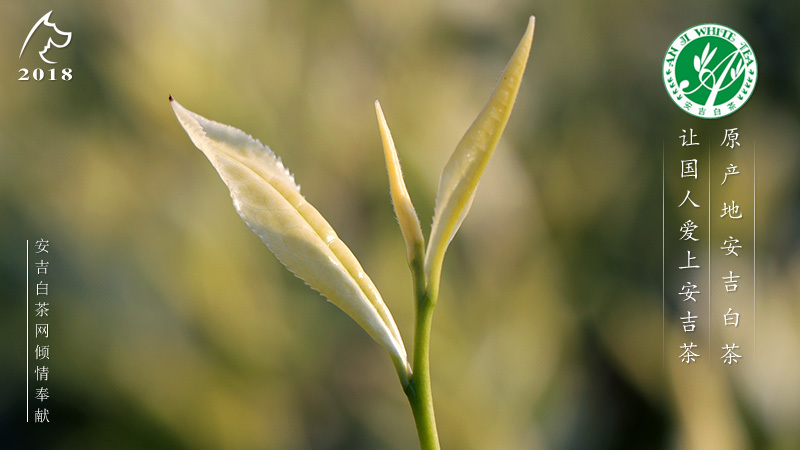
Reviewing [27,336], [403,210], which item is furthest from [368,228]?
[403,210]

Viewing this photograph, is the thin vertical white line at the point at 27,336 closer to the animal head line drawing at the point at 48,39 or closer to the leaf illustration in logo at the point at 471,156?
the animal head line drawing at the point at 48,39

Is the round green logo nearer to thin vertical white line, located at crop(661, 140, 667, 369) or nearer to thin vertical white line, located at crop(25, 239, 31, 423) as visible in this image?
thin vertical white line, located at crop(661, 140, 667, 369)

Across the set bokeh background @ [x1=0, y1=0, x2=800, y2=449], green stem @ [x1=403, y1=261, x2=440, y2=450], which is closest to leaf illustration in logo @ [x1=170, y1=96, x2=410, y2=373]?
green stem @ [x1=403, y1=261, x2=440, y2=450]

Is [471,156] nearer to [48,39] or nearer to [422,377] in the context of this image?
[422,377]

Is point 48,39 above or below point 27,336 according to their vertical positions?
above

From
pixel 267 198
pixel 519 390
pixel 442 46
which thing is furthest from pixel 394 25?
pixel 267 198

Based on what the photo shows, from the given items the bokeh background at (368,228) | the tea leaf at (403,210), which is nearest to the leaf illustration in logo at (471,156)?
the tea leaf at (403,210)

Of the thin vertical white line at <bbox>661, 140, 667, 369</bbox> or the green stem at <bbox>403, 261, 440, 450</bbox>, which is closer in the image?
the green stem at <bbox>403, 261, 440, 450</bbox>
